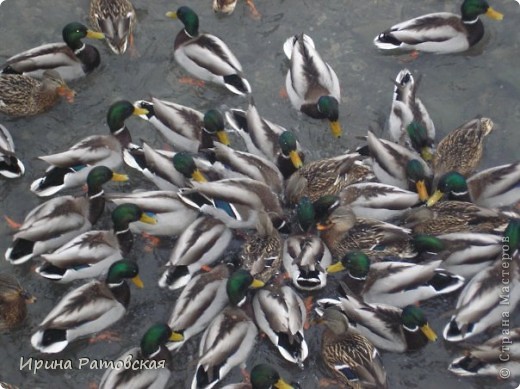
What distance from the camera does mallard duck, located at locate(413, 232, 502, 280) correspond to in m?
7.29

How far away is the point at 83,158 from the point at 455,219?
3.53 metres

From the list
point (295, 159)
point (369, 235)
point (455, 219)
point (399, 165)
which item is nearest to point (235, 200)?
point (295, 159)

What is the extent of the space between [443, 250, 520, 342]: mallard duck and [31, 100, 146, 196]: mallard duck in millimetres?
3558

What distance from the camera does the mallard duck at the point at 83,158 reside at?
7949mm

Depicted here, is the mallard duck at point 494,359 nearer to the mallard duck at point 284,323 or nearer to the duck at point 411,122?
the mallard duck at point 284,323

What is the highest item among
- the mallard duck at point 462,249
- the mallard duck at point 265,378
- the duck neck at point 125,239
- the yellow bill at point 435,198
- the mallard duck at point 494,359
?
the duck neck at point 125,239

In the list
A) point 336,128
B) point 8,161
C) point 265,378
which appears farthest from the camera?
point 336,128

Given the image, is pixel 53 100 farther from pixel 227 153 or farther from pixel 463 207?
pixel 463 207

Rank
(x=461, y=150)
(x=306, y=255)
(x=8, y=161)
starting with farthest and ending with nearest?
(x=8, y=161) → (x=461, y=150) → (x=306, y=255)

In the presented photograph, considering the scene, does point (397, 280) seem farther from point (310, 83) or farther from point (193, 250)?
point (310, 83)

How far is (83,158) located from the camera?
7988 mm

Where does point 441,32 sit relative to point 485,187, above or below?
above

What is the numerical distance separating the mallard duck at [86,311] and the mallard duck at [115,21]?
2808 millimetres

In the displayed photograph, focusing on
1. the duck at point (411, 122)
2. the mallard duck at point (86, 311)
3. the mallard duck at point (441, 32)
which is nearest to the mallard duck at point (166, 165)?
the mallard duck at point (86, 311)
